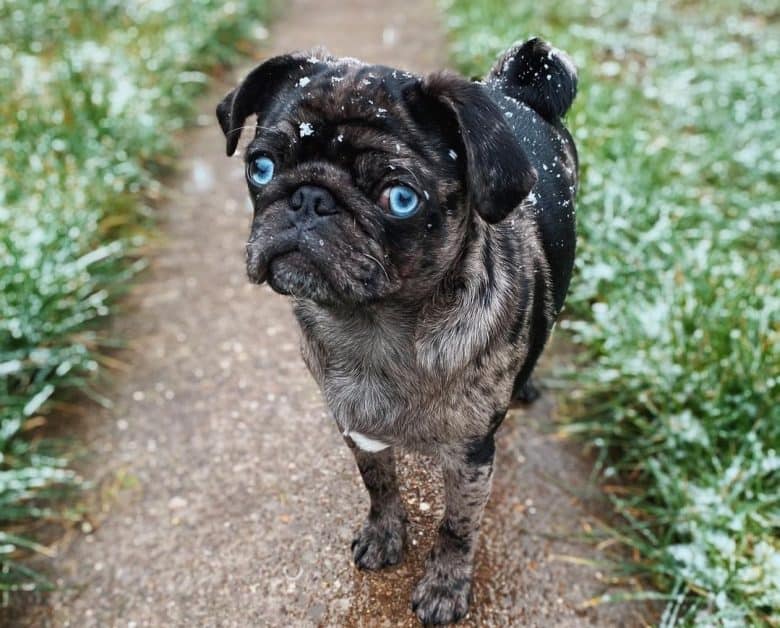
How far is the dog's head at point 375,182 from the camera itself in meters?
1.87

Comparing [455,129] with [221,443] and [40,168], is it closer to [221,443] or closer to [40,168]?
[221,443]

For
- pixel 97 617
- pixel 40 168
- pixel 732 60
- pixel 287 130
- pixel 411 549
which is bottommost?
pixel 97 617

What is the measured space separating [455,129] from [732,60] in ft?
19.6

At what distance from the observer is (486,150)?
1841 mm

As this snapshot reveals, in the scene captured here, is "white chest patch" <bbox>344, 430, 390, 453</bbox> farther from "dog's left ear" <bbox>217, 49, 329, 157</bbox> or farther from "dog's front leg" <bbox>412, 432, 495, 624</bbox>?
"dog's left ear" <bbox>217, 49, 329, 157</bbox>

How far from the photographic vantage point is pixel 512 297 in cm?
224

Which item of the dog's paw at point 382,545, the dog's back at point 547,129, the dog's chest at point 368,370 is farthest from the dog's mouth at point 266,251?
the dog's paw at point 382,545

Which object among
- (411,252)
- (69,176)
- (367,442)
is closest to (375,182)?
(411,252)

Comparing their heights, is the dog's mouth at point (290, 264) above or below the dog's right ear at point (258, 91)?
below

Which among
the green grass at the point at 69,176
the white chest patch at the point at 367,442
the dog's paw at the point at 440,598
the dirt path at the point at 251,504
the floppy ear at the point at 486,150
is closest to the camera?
the floppy ear at the point at 486,150

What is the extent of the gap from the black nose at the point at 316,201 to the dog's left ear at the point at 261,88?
0.46 metres

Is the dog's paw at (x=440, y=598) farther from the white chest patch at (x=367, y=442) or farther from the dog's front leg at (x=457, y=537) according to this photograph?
the white chest patch at (x=367, y=442)

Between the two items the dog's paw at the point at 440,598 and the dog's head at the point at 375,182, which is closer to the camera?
the dog's head at the point at 375,182

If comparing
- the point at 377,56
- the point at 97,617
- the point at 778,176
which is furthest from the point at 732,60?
the point at 97,617
